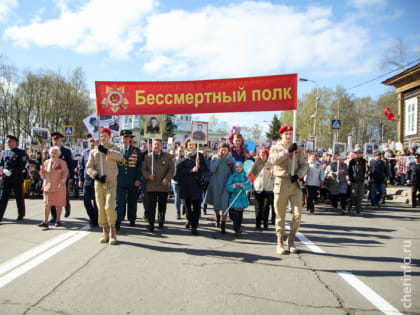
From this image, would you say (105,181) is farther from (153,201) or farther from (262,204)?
(262,204)

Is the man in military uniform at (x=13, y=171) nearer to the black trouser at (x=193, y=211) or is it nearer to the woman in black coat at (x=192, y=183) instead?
the woman in black coat at (x=192, y=183)

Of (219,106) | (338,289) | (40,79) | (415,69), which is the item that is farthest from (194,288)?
(40,79)

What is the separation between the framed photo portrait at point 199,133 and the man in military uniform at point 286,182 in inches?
91.8

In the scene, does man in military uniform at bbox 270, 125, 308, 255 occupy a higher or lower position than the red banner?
lower

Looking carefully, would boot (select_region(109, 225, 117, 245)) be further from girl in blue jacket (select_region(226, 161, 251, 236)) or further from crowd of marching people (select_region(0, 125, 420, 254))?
girl in blue jacket (select_region(226, 161, 251, 236))

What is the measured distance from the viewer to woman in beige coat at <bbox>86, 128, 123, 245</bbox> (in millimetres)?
5984

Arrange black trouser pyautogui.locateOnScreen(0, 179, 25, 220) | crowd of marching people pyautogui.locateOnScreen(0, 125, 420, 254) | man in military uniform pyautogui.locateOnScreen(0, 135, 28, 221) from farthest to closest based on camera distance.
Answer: man in military uniform pyautogui.locateOnScreen(0, 135, 28, 221), black trouser pyautogui.locateOnScreen(0, 179, 25, 220), crowd of marching people pyautogui.locateOnScreen(0, 125, 420, 254)

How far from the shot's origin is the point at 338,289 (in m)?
3.90

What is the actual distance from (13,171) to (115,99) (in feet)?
11.1

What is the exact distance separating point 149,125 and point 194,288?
184 inches

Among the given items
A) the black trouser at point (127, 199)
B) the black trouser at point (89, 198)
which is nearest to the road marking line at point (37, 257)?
the black trouser at point (89, 198)

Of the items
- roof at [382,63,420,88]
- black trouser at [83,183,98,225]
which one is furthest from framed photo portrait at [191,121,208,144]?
roof at [382,63,420,88]

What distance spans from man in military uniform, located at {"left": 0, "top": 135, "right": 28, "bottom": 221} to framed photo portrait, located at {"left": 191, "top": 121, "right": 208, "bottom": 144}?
184 inches

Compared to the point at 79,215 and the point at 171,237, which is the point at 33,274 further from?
the point at 79,215
